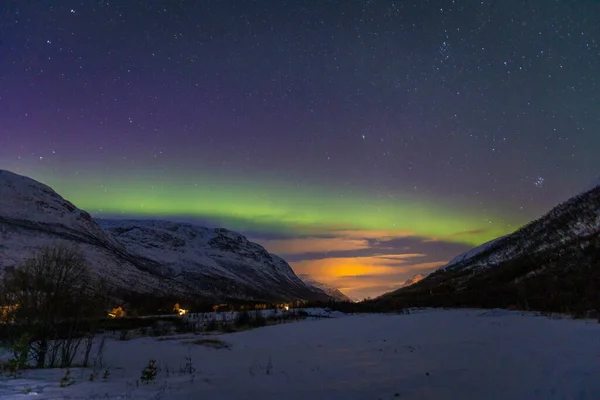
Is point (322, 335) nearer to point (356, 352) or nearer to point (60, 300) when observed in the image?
point (356, 352)

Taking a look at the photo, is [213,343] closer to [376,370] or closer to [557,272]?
[376,370]

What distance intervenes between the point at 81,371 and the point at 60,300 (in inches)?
182

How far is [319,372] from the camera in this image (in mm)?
12617

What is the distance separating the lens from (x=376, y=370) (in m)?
12.5

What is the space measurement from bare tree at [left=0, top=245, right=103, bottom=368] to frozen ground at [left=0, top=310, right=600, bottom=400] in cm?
236

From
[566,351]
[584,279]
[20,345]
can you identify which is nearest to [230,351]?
[20,345]

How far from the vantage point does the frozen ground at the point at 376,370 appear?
9523 millimetres

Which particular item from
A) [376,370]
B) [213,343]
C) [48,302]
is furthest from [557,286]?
[48,302]

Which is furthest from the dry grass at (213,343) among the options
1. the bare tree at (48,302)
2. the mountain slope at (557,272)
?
the mountain slope at (557,272)

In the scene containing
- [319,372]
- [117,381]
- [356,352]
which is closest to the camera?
[117,381]

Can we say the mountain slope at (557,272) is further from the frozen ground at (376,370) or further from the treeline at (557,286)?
the frozen ground at (376,370)

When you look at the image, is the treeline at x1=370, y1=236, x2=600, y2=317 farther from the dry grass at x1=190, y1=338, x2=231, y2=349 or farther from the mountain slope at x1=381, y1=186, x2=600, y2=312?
the dry grass at x1=190, y1=338, x2=231, y2=349

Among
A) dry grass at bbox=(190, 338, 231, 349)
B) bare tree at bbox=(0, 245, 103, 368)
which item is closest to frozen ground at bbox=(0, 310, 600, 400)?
dry grass at bbox=(190, 338, 231, 349)

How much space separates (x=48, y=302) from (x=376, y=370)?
1288 centimetres
